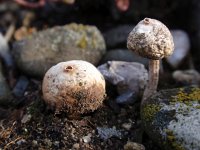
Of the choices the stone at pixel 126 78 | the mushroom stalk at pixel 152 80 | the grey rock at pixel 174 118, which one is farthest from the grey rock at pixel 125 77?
the grey rock at pixel 174 118

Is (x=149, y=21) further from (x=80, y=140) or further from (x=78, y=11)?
(x=78, y=11)

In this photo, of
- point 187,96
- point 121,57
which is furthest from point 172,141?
point 121,57

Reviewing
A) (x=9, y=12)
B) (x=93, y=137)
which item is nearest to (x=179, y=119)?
(x=93, y=137)

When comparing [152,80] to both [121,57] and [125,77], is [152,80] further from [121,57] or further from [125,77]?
[121,57]

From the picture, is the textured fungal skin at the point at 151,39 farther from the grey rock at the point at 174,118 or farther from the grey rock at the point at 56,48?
the grey rock at the point at 56,48

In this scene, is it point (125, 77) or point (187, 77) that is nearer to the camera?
point (125, 77)

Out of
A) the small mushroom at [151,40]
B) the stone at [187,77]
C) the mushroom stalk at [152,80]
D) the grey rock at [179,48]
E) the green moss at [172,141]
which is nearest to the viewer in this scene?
the green moss at [172,141]

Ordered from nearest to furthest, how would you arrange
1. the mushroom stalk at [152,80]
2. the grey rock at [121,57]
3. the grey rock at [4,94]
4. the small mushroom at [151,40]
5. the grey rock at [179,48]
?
the small mushroom at [151,40], the mushroom stalk at [152,80], the grey rock at [4,94], the grey rock at [121,57], the grey rock at [179,48]
